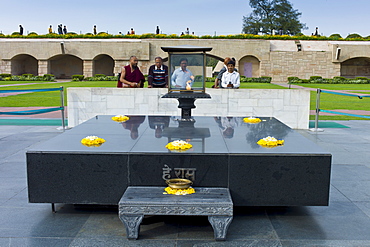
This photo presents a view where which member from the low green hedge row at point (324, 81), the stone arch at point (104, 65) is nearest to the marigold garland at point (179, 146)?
the low green hedge row at point (324, 81)

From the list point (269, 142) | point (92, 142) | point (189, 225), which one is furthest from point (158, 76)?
point (189, 225)

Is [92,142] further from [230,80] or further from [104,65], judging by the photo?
[104,65]

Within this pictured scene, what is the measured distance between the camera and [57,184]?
4.12 meters

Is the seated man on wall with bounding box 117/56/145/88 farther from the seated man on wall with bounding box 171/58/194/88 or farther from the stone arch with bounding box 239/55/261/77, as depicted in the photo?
the stone arch with bounding box 239/55/261/77

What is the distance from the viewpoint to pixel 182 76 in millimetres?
6570

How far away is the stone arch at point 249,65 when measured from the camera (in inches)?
1470

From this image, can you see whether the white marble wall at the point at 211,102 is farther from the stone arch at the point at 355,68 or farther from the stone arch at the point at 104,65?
the stone arch at the point at 355,68

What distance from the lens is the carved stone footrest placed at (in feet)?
11.6

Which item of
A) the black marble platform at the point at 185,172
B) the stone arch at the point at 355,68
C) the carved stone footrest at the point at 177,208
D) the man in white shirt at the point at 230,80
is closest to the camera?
the carved stone footrest at the point at 177,208

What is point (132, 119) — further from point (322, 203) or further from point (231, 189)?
point (322, 203)

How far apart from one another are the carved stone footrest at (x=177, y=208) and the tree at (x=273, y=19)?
5281 centimetres

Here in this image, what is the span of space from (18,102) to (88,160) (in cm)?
1311

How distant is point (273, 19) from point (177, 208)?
54.0 m

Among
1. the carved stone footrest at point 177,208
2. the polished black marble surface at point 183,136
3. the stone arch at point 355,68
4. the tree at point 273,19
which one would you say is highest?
the tree at point 273,19
